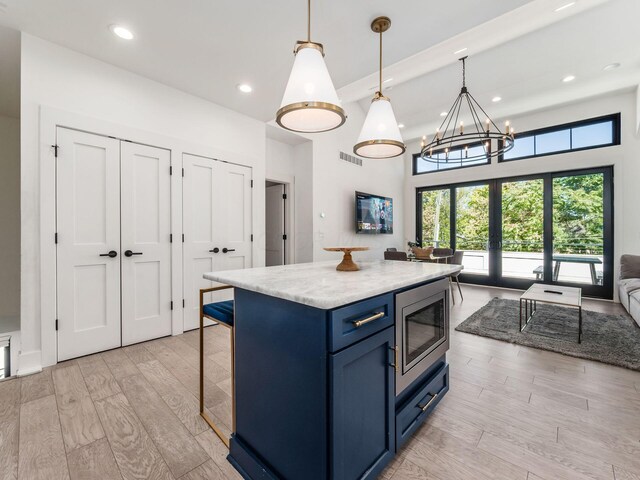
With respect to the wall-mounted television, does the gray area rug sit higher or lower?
lower

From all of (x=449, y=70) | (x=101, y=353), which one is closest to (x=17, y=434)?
(x=101, y=353)

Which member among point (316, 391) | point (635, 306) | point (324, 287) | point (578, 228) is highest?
point (578, 228)

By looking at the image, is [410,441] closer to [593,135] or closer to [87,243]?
[87,243]

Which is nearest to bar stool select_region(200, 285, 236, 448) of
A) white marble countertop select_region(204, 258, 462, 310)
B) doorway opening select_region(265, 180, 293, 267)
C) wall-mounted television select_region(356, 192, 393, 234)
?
white marble countertop select_region(204, 258, 462, 310)

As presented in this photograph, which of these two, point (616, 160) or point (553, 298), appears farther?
point (616, 160)

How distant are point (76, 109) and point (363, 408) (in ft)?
11.5

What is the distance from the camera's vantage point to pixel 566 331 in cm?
328

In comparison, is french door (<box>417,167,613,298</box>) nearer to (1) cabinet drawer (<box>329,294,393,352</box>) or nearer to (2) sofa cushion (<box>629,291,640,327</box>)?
(2) sofa cushion (<box>629,291,640,327</box>)

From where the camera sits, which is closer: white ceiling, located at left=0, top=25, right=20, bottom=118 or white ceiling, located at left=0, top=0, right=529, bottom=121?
white ceiling, located at left=0, top=0, right=529, bottom=121

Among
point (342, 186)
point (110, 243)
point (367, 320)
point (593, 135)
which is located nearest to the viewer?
point (367, 320)

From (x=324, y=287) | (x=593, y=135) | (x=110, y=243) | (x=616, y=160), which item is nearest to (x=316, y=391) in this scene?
(x=324, y=287)

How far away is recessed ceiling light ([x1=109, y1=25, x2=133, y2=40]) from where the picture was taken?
2371 millimetres

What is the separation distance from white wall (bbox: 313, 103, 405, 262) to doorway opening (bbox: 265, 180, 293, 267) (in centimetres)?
59

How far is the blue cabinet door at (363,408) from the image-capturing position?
3.45ft
